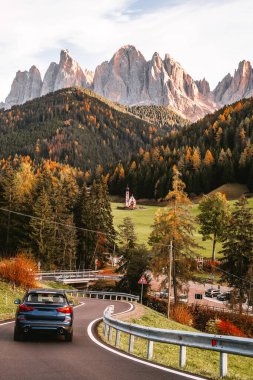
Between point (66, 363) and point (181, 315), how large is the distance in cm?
3502

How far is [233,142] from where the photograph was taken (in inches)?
6811

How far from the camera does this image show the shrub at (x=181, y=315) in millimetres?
42562

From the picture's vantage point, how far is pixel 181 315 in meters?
43.7

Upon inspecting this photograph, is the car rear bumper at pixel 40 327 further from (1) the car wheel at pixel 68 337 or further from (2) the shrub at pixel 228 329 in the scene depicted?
(2) the shrub at pixel 228 329

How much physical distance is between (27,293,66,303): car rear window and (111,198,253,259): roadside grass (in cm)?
6344

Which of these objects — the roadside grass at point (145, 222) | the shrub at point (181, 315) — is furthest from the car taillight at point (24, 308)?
the roadside grass at point (145, 222)

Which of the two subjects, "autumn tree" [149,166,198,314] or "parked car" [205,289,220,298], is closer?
"autumn tree" [149,166,198,314]

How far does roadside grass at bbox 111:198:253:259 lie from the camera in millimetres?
82812

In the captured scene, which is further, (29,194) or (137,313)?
(29,194)

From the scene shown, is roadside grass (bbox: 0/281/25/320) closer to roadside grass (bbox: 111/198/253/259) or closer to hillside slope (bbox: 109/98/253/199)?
roadside grass (bbox: 111/198/253/259)

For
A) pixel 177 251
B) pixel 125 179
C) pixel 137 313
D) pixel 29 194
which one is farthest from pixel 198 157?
pixel 137 313

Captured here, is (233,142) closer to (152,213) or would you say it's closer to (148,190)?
(148,190)

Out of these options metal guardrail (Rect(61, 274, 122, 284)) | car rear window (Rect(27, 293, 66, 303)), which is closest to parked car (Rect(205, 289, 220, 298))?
metal guardrail (Rect(61, 274, 122, 284))

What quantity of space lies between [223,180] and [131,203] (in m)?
32.5
